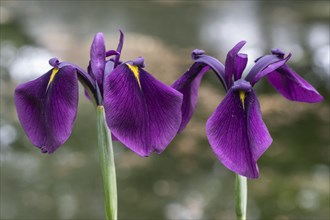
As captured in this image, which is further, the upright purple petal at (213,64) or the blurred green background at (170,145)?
the blurred green background at (170,145)

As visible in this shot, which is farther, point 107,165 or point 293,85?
point 293,85

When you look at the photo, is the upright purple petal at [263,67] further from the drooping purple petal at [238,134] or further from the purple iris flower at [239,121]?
the drooping purple petal at [238,134]

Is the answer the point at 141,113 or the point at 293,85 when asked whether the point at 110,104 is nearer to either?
the point at 141,113

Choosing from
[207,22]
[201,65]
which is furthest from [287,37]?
[201,65]

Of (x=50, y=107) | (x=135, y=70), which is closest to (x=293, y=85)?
(x=135, y=70)

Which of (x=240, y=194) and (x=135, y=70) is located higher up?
(x=135, y=70)

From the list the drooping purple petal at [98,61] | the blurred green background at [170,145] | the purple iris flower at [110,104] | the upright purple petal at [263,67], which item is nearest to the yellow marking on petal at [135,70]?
the purple iris flower at [110,104]

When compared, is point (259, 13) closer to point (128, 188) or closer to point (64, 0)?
point (64, 0)
